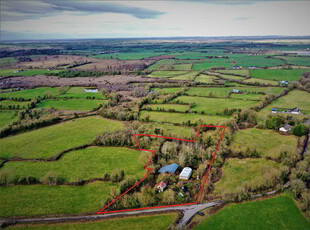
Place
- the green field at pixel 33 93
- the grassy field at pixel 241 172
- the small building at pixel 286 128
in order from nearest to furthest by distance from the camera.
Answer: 1. the grassy field at pixel 241 172
2. the small building at pixel 286 128
3. the green field at pixel 33 93

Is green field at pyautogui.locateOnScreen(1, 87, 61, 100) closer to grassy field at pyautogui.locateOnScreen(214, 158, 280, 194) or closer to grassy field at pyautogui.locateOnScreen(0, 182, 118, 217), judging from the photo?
grassy field at pyautogui.locateOnScreen(0, 182, 118, 217)

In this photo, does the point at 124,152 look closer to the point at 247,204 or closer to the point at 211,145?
the point at 211,145

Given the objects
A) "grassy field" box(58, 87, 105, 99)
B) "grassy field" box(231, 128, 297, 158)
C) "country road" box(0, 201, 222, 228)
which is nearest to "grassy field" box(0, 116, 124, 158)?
"country road" box(0, 201, 222, 228)

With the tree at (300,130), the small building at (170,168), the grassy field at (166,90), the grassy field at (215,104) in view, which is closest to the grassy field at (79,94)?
the grassy field at (166,90)

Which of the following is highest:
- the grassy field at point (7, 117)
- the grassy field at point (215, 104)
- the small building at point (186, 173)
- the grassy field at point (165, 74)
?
the grassy field at point (165, 74)

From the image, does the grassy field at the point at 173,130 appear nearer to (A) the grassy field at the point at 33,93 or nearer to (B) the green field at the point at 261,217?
(B) the green field at the point at 261,217

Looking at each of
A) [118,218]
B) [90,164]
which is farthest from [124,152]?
[118,218]
